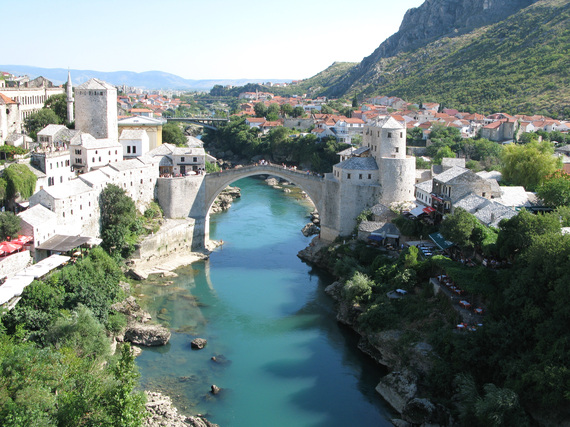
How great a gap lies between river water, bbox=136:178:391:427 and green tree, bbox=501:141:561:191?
12.4m

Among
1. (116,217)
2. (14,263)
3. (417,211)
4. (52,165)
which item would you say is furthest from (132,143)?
(417,211)

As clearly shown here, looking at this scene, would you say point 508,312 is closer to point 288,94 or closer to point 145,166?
point 145,166

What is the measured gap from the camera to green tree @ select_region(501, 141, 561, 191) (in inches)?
1225

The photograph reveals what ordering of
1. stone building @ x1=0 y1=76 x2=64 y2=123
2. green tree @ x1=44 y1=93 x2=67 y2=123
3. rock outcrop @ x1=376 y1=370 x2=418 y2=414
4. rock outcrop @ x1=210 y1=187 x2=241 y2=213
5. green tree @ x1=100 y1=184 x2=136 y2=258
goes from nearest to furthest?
1. rock outcrop @ x1=376 y1=370 x2=418 y2=414
2. green tree @ x1=100 y1=184 x2=136 y2=258
3. stone building @ x1=0 y1=76 x2=64 y2=123
4. green tree @ x1=44 y1=93 x2=67 y2=123
5. rock outcrop @ x1=210 y1=187 x2=241 y2=213

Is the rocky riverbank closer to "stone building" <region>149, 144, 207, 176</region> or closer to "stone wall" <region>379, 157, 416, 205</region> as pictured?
"stone wall" <region>379, 157, 416, 205</region>

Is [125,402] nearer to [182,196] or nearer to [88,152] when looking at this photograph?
[88,152]

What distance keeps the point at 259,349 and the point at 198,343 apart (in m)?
2.39

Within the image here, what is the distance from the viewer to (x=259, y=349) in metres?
22.3

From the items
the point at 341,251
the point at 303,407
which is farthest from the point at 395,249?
the point at 303,407

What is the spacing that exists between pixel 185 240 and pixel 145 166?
491 cm

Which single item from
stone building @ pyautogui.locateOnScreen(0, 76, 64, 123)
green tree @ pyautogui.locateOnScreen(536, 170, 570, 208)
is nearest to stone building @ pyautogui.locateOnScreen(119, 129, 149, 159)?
stone building @ pyautogui.locateOnScreen(0, 76, 64, 123)

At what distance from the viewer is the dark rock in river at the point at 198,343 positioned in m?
21.9

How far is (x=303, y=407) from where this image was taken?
60.9 feet

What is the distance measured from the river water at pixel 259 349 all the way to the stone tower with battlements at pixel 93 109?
1135 centimetres
